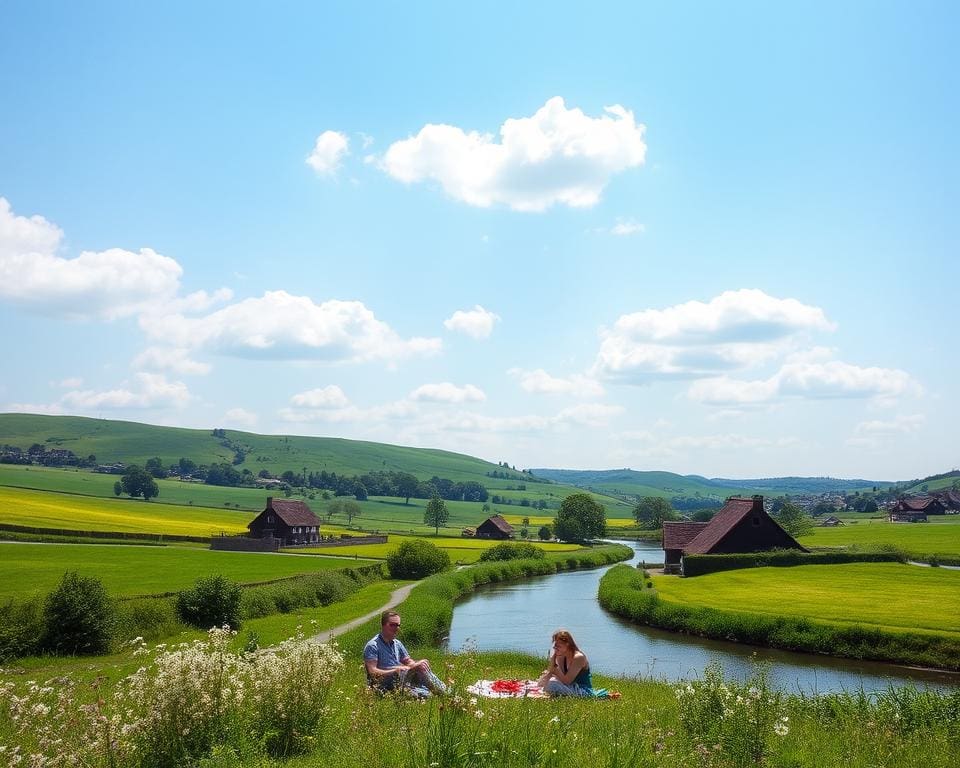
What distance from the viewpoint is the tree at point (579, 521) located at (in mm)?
104438

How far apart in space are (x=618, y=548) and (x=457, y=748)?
83597mm

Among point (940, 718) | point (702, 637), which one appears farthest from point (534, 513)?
point (940, 718)

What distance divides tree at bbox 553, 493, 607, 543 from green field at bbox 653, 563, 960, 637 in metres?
52.6

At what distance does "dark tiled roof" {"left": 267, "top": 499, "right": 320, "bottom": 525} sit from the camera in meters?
84.4

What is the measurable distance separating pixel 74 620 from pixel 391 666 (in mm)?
17148

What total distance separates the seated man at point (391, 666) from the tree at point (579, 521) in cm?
9411

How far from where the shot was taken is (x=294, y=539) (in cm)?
8544

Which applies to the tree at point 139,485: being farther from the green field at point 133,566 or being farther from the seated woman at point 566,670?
the seated woman at point 566,670

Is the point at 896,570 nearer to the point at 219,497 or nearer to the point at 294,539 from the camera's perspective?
the point at 294,539

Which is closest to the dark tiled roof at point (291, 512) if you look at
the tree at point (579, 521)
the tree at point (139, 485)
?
the tree at point (579, 521)

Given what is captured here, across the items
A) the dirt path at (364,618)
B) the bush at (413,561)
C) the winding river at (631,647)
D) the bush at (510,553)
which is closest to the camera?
the winding river at (631,647)

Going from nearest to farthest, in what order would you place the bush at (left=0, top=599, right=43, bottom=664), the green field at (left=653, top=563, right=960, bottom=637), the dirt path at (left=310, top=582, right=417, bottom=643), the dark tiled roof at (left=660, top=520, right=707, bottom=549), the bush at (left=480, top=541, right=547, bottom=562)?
1. the bush at (left=0, top=599, right=43, bottom=664)
2. the dirt path at (left=310, top=582, right=417, bottom=643)
3. the green field at (left=653, top=563, right=960, bottom=637)
4. the dark tiled roof at (left=660, top=520, right=707, bottom=549)
5. the bush at (left=480, top=541, right=547, bottom=562)

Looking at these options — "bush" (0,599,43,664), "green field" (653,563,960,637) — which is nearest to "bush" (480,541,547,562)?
"green field" (653,563,960,637)

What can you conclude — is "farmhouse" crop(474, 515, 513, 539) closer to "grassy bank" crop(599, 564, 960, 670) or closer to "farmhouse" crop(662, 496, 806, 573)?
"farmhouse" crop(662, 496, 806, 573)
